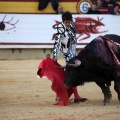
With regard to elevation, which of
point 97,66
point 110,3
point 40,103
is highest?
point 97,66

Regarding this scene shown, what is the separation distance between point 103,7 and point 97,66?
9.94 m

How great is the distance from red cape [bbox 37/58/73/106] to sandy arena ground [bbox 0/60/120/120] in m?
0.17

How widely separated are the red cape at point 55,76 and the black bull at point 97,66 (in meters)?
0.16

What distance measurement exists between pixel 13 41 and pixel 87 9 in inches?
104

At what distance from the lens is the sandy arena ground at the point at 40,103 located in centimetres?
754

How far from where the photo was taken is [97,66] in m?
8.77

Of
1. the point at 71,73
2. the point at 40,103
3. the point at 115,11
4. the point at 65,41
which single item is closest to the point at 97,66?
the point at 71,73

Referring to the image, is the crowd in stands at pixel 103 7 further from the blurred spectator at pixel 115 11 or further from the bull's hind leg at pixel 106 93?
the bull's hind leg at pixel 106 93

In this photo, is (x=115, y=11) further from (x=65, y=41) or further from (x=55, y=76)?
(x=55, y=76)

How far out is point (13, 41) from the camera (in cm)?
1738

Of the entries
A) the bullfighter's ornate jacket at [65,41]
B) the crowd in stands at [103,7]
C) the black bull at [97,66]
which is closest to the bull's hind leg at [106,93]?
the black bull at [97,66]

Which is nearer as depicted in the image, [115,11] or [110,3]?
[115,11]

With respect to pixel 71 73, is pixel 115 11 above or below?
below

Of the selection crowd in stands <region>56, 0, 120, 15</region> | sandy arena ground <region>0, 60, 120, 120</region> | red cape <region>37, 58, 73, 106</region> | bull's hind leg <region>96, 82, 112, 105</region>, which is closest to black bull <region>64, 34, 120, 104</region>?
bull's hind leg <region>96, 82, 112, 105</region>
